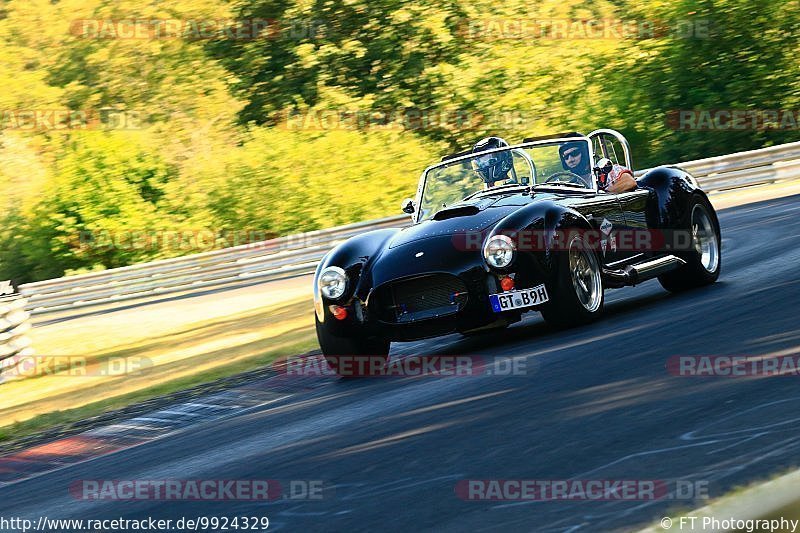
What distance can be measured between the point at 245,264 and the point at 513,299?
1661cm

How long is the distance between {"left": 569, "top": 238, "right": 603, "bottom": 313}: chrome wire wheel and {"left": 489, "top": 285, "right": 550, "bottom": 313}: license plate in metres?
0.40

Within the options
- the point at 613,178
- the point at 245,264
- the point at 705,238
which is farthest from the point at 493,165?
the point at 245,264

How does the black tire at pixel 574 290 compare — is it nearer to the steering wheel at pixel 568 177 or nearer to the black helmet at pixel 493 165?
the steering wheel at pixel 568 177

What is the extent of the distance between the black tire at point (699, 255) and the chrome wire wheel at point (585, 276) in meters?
1.38

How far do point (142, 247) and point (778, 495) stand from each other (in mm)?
30795

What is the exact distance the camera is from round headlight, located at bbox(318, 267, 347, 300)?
9180 mm

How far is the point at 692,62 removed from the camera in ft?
106

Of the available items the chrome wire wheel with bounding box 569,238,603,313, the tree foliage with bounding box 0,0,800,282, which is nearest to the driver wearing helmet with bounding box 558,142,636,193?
the chrome wire wheel with bounding box 569,238,603,313

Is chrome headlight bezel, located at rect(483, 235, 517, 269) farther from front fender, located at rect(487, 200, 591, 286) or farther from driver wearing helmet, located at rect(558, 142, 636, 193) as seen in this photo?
driver wearing helmet, located at rect(558, 142, 636, 193)

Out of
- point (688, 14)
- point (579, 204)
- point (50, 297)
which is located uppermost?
point (688, 14)

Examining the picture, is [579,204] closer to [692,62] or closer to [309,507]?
[309,507]

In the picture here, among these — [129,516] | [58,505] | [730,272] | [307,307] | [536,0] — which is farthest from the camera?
[536,0]

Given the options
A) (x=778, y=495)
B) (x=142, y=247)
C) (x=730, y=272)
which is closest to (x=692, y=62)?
(x=142, y=247)

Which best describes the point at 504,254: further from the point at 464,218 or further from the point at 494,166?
the point at 494,166
